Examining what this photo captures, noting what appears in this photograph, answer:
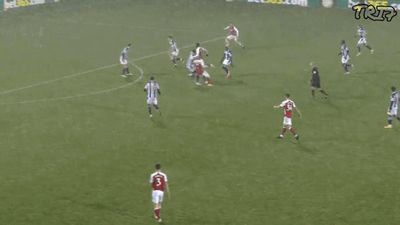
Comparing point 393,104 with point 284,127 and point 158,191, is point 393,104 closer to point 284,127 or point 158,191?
point 284,127

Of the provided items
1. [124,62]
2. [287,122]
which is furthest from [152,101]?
[124,62]

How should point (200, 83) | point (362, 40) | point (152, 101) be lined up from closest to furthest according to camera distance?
point (152, 101), point (200, 83), point (362, 40)

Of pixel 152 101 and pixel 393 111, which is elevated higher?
pixel 152 101

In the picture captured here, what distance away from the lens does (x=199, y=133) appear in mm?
35781

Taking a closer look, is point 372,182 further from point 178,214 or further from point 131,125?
point 131,125

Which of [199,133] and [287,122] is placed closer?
[287,122]

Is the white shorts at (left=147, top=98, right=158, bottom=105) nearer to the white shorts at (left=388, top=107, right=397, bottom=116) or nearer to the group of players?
the group of players

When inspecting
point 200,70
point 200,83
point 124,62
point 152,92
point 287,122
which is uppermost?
point 124,62

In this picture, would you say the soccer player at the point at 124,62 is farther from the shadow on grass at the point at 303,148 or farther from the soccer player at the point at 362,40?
the soccer player at the point at 362,40

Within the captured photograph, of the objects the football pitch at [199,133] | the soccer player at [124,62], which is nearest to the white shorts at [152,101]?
the football pitch at [199,133]

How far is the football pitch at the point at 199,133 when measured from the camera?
2666 centimetres

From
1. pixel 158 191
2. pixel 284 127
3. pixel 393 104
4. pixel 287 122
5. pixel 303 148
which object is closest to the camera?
pixel 158 191

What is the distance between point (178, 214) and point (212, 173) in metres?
4.57

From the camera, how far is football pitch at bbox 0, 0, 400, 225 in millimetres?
26656
